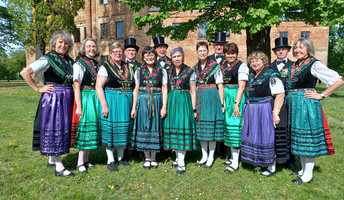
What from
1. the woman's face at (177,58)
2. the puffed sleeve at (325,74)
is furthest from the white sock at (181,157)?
the puffed sleeve at (325,74)

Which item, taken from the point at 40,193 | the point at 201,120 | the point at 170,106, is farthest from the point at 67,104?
the point at 201,120

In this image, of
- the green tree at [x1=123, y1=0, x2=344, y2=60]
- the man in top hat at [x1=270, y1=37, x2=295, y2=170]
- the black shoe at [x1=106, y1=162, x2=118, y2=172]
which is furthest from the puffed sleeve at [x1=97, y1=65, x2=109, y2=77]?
the green tree at [x1=123, y1=0, x2=344, y2=60]

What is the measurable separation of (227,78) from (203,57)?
2.03 feet

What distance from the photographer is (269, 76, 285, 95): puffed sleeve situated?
11.8 feet

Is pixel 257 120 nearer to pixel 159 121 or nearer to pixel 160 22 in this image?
pixel 159 121

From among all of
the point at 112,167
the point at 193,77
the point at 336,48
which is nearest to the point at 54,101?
the point at 112,167

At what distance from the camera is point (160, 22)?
10602mm

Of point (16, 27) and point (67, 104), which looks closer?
point (67, 104)

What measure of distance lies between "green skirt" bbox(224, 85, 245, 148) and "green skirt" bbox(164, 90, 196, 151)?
2.21 ft

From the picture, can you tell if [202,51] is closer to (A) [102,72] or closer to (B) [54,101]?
(A) [102,72]

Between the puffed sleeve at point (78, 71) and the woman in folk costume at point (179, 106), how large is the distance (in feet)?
5.03

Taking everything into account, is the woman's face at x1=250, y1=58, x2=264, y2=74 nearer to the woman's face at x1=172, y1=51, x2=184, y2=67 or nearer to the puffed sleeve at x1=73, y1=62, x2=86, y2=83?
the woman's face at x1=172, y1=51, x2=184, y2=67

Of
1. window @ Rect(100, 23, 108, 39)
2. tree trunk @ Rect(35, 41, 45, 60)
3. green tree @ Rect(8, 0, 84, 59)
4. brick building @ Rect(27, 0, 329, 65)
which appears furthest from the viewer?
window @ Rect(100, 23, 108, 39)

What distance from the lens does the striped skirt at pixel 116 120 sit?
4059mm
